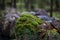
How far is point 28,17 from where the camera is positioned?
18.1ft

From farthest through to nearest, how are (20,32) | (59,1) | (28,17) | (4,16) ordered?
(59,1), (4,16), (28,17), (20,32)

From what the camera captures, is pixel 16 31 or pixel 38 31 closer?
pixel 38 31

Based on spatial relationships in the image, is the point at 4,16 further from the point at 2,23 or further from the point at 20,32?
the point at 20,32

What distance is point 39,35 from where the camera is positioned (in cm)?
491

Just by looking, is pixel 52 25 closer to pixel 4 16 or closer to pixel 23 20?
pixel 23 20

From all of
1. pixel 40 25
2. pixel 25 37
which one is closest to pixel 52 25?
pixel 40 25

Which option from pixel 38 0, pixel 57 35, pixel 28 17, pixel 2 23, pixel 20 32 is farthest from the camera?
pixel 38 0

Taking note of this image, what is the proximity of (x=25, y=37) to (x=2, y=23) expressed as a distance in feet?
4.00

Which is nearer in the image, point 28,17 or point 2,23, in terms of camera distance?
point 28,17

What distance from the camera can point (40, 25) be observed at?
512 centimetres

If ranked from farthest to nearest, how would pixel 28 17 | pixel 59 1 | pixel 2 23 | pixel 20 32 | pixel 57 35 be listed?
pixel 59 1 → pixel 2 23 → pixel 28 17 → pixel 20 32 → pixel 57 35

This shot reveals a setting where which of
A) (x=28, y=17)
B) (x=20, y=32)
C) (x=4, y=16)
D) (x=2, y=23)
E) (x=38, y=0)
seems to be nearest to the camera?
(x=20, y=32)

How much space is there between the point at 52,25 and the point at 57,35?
0.43m

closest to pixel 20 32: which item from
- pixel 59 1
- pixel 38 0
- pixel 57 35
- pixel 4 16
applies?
pixel 57 35
